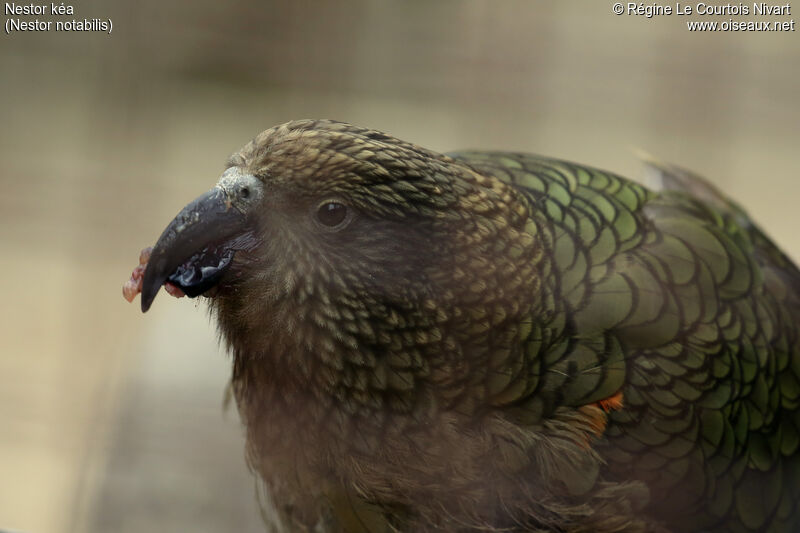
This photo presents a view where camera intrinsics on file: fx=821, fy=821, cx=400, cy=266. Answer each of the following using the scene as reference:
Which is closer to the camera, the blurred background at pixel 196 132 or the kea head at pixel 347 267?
the kea head at pixel 347 267

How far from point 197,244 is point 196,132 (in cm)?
185

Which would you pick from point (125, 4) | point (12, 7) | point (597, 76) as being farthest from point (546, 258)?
point (597, 76)

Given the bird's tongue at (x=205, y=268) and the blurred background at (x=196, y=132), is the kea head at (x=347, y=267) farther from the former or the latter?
the blurred background at (x=196, y=132)

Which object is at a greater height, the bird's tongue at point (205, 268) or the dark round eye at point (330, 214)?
the dark round eye at point (330, 214)

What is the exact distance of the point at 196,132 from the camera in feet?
8.95

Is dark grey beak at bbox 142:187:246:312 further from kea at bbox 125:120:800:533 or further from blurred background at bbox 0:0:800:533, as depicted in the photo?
blurred background at bbox 0:0:800:533

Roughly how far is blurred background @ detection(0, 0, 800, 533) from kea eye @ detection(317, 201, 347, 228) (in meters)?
0.69

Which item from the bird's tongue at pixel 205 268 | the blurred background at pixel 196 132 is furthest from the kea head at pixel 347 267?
the blurred background at pixel 196 132

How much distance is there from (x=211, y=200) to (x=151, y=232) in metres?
1.46

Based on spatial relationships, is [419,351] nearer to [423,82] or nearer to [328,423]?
[328,423]

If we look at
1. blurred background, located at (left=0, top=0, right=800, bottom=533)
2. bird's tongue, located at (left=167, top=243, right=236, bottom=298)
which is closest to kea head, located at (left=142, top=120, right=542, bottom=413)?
bird's tongue, located at (left=167, top=243, right=236, bottom=298)

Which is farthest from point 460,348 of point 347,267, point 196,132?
point 196,132

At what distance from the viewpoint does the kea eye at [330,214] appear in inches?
39.3

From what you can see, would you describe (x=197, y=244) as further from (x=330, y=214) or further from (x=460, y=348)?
(x=460, y=348)
